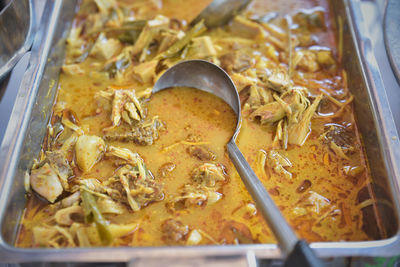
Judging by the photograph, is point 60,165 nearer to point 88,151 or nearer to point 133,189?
point 88,151

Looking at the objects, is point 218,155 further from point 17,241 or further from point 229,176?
point 17,241

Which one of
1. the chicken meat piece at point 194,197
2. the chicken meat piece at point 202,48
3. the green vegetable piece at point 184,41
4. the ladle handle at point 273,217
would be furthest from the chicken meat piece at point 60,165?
the chicken meat piece at point 202,48

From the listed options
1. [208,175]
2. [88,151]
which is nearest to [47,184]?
[88,151]

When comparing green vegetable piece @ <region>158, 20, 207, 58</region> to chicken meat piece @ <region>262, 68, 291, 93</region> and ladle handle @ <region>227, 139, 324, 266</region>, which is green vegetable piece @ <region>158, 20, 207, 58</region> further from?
ladle handle @ <region>227, 139, 324, 266</region>

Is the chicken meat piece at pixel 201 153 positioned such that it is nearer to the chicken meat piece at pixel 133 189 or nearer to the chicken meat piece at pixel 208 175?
the chicken meat piece at pixel 208 175

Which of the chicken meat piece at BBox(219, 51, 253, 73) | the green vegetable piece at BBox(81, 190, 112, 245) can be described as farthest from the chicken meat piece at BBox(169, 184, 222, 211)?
the chicken meat piece at BBox(219, 51, 253, 73)
